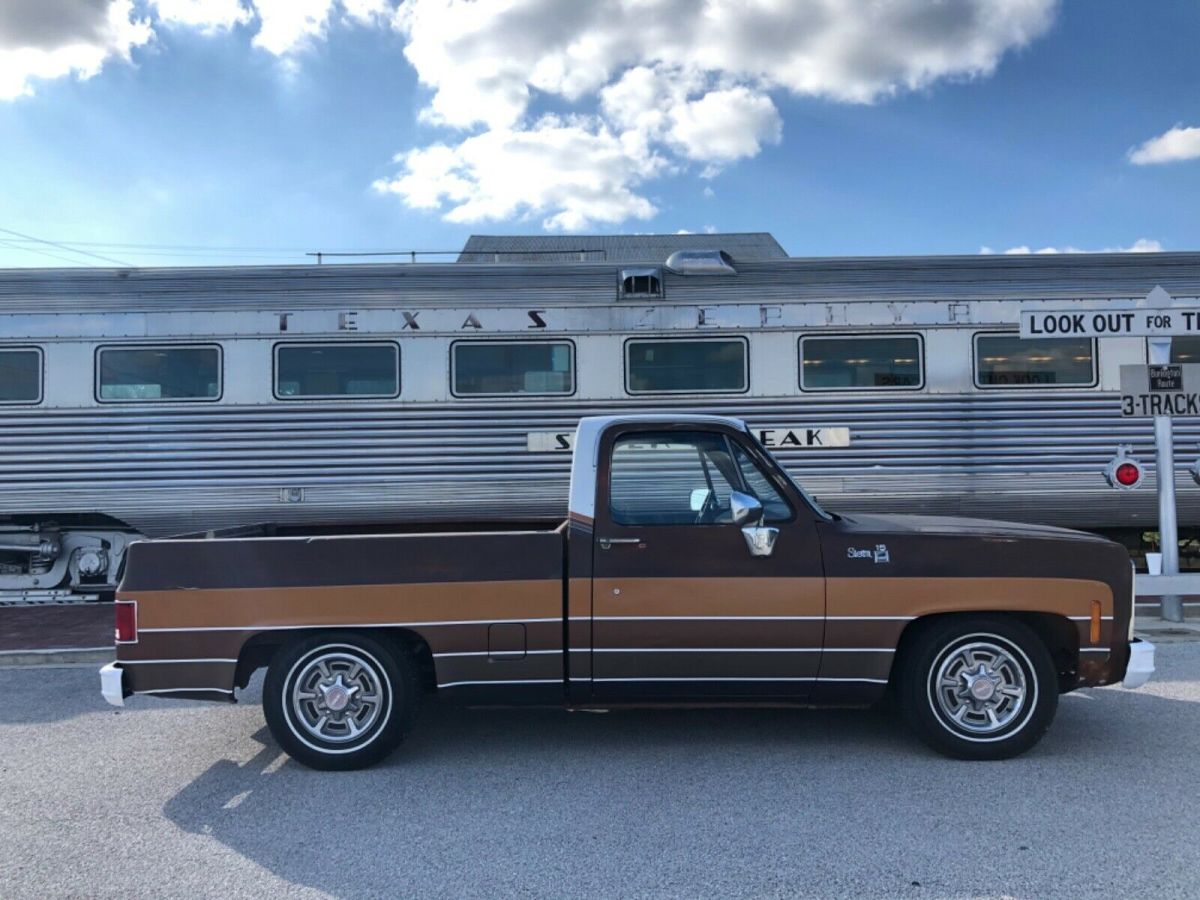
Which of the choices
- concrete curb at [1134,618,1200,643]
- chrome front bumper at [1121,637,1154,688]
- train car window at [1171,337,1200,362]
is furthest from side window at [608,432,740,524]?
train car window at [1171,337,1200,362]

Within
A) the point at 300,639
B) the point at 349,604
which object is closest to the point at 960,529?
the point at 349,604

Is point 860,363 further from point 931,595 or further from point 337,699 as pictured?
point 337,699

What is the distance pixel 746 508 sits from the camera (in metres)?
4.79

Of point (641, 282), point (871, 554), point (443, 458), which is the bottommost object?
point (871, 554)

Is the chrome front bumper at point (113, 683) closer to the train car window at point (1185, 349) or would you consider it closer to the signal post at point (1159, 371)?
the signal post at point (1159, 371)

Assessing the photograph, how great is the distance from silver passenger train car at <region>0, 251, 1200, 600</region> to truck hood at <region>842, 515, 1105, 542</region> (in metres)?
Result: 3.35

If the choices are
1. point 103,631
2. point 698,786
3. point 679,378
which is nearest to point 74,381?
point 103,631

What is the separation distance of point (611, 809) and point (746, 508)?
59.8 inches

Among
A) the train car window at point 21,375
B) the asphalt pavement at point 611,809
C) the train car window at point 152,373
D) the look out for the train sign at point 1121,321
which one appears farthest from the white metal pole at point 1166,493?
the train car window at point 21,375

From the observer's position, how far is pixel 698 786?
4.65m

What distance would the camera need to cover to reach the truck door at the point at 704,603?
4879 mm

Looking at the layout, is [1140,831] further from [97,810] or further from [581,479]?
[97,810]

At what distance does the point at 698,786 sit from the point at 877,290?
564 centimetres

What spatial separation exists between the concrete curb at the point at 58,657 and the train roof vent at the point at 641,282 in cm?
511
